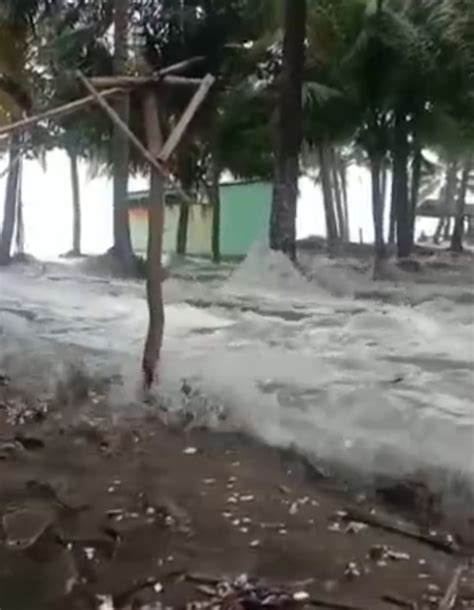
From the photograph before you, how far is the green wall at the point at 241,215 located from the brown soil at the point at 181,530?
1473cm

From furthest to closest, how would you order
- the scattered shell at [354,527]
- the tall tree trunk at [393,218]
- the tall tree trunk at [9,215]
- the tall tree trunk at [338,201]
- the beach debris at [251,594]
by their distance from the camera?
the tall tree trunk at [338,201] < the tall tree trunk at [393,218] < the tall tree trunk at [9,215] < the scattered shell at [354,527] < the beach debris at [251,594]

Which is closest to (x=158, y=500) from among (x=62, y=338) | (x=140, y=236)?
(x=62, y=338)

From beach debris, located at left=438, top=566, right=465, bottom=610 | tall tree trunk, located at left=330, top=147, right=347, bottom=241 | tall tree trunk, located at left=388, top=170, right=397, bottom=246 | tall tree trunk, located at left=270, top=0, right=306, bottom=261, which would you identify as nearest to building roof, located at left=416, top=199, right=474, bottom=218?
tall tree trunk, located at left=330, top=147, right=347, bottom=241

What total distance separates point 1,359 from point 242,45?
817 centimetres

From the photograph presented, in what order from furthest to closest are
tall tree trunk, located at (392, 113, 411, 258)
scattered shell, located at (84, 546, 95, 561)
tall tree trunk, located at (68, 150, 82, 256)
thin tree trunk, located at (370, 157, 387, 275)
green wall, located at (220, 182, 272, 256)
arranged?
tall tree trunk, located at (68, 150, 82, 256) < green wall, located at (220, 182, 272, 256) < thin tree trunk, located at (370, 157, 387, 275) < tall tree trunk, located at (392, 113, 411, 258) < scattered shell, located at (84, 546, 95, 561)

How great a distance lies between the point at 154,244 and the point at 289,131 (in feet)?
20.3

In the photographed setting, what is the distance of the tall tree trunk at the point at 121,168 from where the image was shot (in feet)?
40.7

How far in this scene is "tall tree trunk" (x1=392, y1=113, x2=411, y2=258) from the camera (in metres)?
14.4

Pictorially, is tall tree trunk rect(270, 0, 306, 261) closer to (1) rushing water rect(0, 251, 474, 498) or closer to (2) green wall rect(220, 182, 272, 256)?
(1) rushing water rect(0, 251, 474, 498)

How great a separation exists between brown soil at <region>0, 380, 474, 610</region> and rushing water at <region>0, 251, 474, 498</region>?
502 millimetres

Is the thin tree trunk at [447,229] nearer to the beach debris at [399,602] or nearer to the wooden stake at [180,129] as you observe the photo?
the wooden stake at [180,129]

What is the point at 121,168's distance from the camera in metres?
13.2

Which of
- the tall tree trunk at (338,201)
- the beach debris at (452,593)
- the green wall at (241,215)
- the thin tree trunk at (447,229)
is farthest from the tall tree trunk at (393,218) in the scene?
the beach debris at (452,593)

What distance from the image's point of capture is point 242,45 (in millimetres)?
13852
